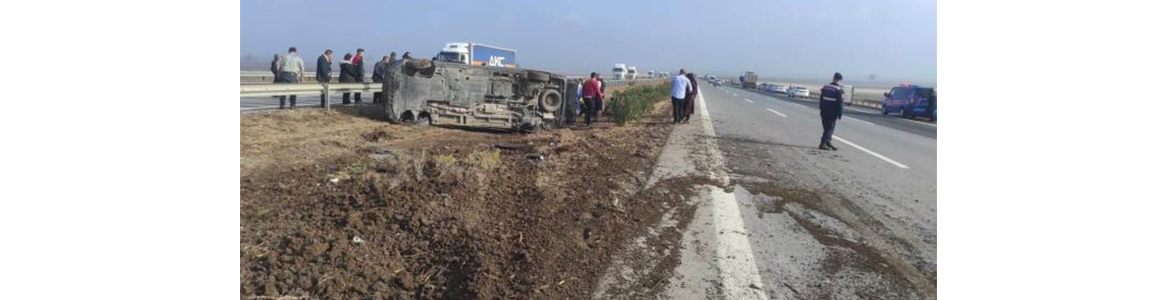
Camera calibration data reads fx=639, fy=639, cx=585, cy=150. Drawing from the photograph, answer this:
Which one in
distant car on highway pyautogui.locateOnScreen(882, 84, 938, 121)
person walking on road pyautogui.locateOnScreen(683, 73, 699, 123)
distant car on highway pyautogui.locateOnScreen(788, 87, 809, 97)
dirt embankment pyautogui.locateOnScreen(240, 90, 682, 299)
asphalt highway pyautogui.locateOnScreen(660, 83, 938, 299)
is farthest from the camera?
distant car on highway pyautogui.locateOnScreen(788, 87, 809, 97)

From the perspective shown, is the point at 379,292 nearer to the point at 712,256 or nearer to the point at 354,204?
the point at 354,204

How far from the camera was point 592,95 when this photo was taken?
46.9 feet

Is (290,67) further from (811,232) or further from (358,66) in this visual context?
(811,232)

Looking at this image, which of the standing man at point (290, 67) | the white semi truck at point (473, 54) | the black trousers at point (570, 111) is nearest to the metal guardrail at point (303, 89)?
the standing man at point (290, 67)

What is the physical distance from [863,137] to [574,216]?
10746mm

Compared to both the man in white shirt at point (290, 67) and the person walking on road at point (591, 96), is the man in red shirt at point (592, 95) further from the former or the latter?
the man in white shirt at point (290, 67)

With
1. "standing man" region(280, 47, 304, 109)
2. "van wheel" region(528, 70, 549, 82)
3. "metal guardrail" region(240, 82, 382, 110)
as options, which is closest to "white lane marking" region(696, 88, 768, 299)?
"van wheel" region(528, 70, 549, 82)

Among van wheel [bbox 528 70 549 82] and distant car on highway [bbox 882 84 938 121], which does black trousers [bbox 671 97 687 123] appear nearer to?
van wheel [bbox 528 70 549 82]

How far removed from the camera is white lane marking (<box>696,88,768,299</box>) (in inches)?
133

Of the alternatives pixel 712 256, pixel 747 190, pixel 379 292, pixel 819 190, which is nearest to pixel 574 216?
pixel 712 256

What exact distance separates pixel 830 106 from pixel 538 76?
16.4 feet

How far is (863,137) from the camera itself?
13.6 meters

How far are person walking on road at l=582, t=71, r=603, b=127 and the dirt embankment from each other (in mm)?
6054

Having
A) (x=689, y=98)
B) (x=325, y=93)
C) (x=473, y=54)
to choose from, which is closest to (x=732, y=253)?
(x=325, y=93)
